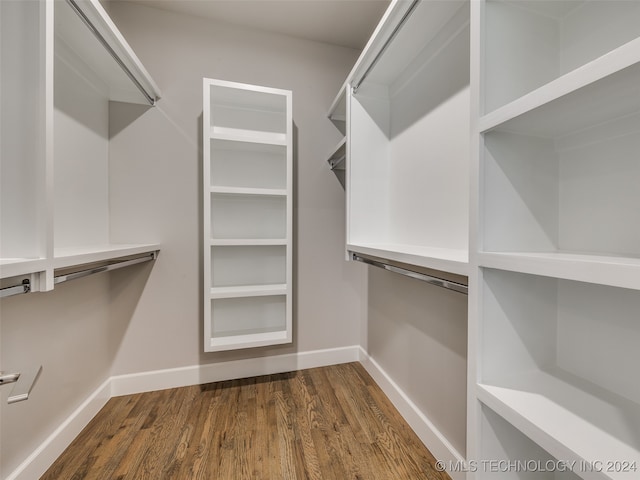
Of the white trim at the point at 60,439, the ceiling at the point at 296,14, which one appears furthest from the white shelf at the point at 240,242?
the ceiling at the point at 296,14

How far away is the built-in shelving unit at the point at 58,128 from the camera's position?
2.57 ft

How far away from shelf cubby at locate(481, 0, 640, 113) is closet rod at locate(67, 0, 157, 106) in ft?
4.70

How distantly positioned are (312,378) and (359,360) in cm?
44

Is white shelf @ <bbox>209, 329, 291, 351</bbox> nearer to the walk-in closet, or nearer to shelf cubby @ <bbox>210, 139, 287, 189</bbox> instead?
the walk-in closet

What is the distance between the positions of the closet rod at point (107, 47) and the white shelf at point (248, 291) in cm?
131

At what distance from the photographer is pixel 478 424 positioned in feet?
2.25

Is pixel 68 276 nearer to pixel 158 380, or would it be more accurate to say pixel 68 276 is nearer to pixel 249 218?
pixel 249 218

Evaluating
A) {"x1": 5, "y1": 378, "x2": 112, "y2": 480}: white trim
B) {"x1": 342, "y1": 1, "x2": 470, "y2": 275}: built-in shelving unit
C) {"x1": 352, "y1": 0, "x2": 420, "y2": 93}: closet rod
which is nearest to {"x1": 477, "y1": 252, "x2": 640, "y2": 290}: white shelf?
{"x1": 342, "y1": 1, "x2": 470, "y2": 275}: built-in shelving unit

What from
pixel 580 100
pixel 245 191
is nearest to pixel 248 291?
pixel 245 191

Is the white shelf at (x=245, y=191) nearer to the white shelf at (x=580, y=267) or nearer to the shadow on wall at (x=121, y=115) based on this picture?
the shadow on wall at (x=121, y=115)

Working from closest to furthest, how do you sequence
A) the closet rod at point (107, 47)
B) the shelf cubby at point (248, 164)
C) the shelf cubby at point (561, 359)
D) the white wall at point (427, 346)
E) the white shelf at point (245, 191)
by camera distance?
the shelf cubby at point (561, 359)
the closet rod at point (107, 47)
the white wall at point (427, 346)
the white shelf at point (245, 191)
the shelf cubby at point (248, 164)

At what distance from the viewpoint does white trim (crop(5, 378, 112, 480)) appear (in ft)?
3.63

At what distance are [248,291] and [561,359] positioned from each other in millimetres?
1509

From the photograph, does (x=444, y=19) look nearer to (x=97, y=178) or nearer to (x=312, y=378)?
(x=97, y=178)
